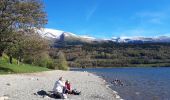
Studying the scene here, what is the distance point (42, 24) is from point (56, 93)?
113 feet

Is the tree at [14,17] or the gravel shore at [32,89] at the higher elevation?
the tree at [14,17]

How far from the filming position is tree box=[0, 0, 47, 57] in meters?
63.3

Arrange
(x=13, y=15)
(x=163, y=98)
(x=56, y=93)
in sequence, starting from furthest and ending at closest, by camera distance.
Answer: (x=13, y=15) → (x=163, y=98) → (x=56, y=93)

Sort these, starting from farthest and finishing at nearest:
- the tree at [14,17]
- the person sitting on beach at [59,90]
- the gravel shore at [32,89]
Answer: the tree at [14,17], the person sitting on beach at [59,90], the gravel shore at [32,89]

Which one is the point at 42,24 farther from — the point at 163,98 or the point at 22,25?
the point at 163,98

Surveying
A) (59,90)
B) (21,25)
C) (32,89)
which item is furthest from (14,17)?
(59,90)

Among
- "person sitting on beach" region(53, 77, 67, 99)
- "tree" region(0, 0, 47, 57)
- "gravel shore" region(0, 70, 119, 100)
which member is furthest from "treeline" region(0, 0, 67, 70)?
"person sitting on beach" region(53, 77, 67, 99)

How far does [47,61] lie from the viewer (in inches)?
5512

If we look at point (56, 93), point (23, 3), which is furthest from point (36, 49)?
point (56, 93)

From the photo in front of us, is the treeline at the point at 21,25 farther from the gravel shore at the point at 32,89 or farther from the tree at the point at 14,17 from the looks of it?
the gravel shore at the point at 32,89

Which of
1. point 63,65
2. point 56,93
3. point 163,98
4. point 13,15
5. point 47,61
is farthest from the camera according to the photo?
point 63,65

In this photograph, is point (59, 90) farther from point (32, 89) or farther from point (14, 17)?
point (14, 17)

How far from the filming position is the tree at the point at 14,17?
208ft

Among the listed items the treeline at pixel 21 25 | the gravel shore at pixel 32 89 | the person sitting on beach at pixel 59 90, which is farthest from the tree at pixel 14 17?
the person sitting on beach at pixel 59 90
